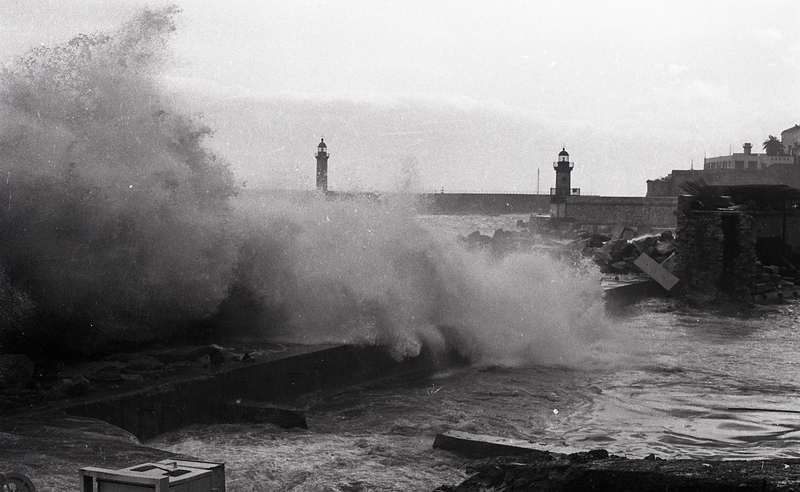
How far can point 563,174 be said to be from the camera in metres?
45.5

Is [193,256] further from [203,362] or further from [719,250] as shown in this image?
[719,250]

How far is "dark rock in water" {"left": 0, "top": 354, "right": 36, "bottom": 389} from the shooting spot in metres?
Result: 6.04

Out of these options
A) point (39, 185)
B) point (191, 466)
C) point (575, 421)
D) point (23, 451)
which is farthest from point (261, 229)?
point (191, 466)

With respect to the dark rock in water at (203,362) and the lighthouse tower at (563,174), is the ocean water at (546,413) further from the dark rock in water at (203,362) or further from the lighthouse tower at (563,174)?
the lighthouse tower at (563,174)

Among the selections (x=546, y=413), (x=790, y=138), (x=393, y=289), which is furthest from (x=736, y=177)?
(x=546, y=413)

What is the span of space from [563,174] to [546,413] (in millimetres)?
39562

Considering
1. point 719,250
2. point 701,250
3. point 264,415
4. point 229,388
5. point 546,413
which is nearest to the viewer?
point 264,415

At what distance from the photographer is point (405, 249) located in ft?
35.5

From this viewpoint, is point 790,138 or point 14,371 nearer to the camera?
point 14,371

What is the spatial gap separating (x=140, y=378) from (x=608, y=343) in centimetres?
720

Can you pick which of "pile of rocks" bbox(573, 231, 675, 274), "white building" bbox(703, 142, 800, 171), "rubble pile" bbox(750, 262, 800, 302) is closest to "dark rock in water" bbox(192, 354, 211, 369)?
"rubble pile" bbox(750, 262, 800, 302)

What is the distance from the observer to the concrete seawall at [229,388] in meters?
5.88

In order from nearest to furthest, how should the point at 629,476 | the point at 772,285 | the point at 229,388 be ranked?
Answer: the point at 629,476, the point at 229,388, the point at 772,285

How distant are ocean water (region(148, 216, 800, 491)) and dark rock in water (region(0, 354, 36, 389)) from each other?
4.21ft
